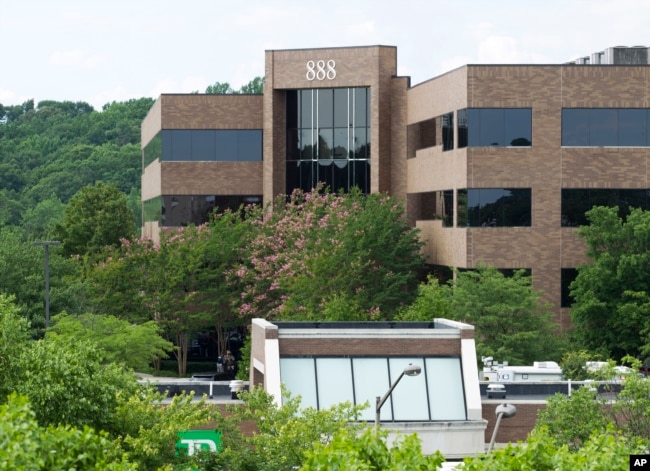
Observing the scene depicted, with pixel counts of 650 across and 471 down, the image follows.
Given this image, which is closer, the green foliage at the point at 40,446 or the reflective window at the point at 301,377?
the green foliage at the point at 40,446

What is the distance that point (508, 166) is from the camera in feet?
217

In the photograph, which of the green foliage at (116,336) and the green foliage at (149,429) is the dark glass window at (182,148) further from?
the green foliage at (149,429)

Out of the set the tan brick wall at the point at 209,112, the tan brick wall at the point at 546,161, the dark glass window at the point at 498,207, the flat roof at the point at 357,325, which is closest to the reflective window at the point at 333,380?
the flat roof at the point at 357,325

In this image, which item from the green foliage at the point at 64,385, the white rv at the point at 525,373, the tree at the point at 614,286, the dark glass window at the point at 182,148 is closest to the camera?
the green foliage at the point at 64,385

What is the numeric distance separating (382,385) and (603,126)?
26.5 meters

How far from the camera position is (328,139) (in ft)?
263

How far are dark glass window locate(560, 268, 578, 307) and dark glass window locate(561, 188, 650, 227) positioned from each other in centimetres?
228

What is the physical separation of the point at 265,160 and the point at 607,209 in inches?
1007

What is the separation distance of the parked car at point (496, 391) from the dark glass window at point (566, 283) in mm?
19251

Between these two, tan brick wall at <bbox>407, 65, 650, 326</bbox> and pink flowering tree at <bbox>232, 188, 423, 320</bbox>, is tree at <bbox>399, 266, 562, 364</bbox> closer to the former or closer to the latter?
pink flowering tree at <bbox>232, 188, 423, 320</bbox>

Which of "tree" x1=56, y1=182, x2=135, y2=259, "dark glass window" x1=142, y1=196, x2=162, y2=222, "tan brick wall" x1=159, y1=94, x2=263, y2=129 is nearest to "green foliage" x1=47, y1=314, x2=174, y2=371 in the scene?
"tan brick wall" x1=159, y1=94, x2=263, y2=129

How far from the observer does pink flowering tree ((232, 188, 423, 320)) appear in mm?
65562

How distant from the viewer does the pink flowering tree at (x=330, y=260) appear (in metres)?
65.6

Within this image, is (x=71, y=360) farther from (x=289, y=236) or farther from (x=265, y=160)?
(x=265, y=160)
